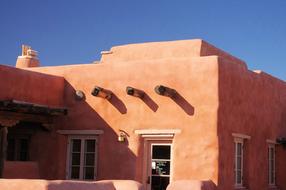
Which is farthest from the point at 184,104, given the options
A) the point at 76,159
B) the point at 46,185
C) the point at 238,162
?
the point at 46,185

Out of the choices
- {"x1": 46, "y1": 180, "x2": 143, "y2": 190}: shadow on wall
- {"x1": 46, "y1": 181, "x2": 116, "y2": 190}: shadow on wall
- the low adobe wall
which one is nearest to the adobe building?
{"x1": 46, "y1": 180, "x2": 143, "y2": 190}: shadow on wall

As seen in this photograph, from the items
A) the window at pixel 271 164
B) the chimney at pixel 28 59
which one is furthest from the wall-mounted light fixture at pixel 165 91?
the chimney at pixel 28 59

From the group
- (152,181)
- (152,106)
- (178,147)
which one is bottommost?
(152,181)

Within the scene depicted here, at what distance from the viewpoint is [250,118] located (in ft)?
46.6

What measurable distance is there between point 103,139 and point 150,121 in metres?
1.53

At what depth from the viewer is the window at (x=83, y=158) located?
14453mm

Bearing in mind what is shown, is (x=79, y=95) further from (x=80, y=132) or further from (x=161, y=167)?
(x=161, y=167)

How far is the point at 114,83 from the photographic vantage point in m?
14.3

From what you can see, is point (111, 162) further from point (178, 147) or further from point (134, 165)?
point (178, 147)

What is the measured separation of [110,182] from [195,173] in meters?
3.37

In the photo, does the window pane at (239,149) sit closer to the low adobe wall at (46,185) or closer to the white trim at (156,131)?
the white trim at (156,131)

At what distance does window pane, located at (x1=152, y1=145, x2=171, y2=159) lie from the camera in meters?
13.4

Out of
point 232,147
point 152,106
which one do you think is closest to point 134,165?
point 152,106

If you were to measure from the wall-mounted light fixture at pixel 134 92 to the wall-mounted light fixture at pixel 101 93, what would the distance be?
92 cm
